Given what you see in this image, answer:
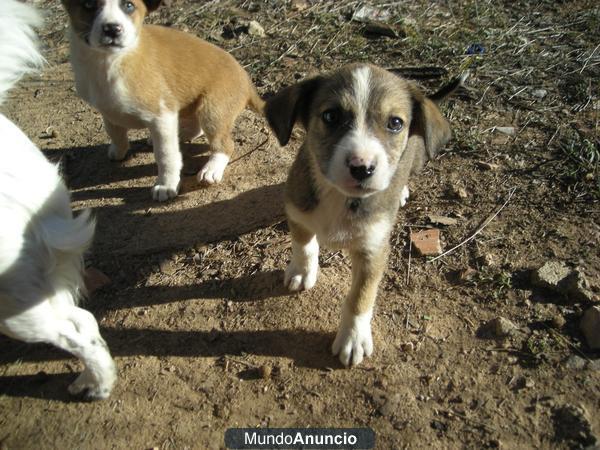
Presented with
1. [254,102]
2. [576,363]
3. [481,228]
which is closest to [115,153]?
[254,102]

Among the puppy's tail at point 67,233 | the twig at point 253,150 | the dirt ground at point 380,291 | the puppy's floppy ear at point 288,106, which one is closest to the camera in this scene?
the puppy's tail at point 67,233

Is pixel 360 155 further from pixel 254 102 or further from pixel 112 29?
pixel 254 102

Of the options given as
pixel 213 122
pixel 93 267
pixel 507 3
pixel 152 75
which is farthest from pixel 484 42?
pixel 93 267

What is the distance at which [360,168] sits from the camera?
2.67m

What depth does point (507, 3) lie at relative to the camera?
6.87 m

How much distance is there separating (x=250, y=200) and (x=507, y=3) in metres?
4.99

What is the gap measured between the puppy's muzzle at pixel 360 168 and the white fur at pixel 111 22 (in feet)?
8.02

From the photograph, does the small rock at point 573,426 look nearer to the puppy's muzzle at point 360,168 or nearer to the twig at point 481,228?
the twig at point 481,228

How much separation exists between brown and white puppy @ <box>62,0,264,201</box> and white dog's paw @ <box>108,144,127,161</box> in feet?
0.04

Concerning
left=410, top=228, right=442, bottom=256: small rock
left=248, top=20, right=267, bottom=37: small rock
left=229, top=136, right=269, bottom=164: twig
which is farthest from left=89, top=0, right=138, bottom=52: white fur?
left=248, top=20, right=267, bottom=37: small rock

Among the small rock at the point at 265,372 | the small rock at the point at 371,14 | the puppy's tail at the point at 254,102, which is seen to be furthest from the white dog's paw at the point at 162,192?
Answer: the small rock at the point at 371,14

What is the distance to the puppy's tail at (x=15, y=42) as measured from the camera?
2.40 metres

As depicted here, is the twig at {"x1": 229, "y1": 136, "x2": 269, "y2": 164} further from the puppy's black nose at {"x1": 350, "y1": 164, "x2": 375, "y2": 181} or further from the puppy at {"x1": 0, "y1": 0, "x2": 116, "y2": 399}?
the puppy's black nose at {"x1": 350, "y1": 164, "x2": 375, "y2": 181}

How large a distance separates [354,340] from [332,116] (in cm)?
151
